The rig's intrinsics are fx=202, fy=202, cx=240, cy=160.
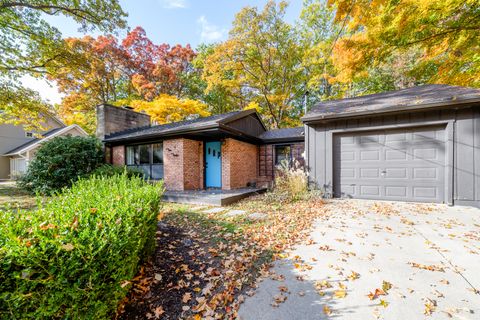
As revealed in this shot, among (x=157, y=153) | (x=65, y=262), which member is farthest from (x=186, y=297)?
(x=157, y=153)

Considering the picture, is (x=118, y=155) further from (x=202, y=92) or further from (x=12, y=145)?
(x=12, y=145)

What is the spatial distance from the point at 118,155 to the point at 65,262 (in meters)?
10.4

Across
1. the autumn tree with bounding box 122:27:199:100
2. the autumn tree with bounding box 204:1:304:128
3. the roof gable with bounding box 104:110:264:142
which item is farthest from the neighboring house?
the autumn tree with bounding box 204:1:304:128

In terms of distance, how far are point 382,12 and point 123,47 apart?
2012cm

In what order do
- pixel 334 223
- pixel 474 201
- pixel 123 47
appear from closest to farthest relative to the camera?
pixel 334 223, pixel 474 201, pixel 123 47

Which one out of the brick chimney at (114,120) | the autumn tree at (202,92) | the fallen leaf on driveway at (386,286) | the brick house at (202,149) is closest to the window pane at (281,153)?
the brick house at (202,149)

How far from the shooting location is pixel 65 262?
52.4 inches

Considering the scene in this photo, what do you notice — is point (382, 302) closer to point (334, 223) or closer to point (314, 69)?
point (334, 223)

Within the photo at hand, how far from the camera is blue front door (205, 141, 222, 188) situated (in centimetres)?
917

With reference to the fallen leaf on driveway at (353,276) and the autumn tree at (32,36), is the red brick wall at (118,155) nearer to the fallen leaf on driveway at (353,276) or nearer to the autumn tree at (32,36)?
the autumn tree at (32,36)

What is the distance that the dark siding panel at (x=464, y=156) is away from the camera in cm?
507

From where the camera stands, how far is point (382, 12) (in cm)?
591

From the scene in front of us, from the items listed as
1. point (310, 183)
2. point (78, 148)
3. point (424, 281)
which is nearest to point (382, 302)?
point (424, 281)

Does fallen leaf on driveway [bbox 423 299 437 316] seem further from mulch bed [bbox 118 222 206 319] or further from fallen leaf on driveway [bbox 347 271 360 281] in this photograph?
mulch bed [bbox 118 222 206 319]
